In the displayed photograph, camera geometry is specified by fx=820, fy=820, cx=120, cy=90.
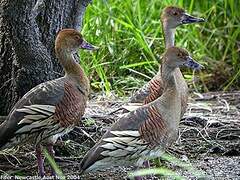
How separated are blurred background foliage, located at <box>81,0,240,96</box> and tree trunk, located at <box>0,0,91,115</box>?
5.74ft

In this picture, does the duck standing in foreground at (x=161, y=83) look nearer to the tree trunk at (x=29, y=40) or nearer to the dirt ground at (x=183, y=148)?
the dirt ground at (x=183, y=148)

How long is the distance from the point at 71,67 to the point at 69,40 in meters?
0.22

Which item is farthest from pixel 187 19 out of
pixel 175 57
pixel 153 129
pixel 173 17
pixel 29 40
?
pixel 153 129

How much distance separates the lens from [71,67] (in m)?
6.66

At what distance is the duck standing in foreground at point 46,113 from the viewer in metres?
6.20

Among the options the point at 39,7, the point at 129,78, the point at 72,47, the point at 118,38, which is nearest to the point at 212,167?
A: the point at 72,47

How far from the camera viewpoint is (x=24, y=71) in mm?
6816

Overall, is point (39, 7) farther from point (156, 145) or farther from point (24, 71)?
point (156, 145)

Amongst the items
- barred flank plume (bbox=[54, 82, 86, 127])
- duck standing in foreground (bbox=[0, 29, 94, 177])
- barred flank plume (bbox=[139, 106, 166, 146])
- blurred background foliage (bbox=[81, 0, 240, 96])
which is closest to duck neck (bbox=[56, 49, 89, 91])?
duck standing in foreground (bbox=[0, 29, 94, 177])

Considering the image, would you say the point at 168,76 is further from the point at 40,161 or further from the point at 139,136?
the point at 40,161

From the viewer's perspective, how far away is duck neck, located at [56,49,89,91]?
21.7 feet

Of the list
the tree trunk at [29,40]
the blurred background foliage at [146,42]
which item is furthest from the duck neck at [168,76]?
the blurred background foliage at [146,42]

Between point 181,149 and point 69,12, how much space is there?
156 cm

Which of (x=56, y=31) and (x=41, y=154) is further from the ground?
(x=56, y=31)
